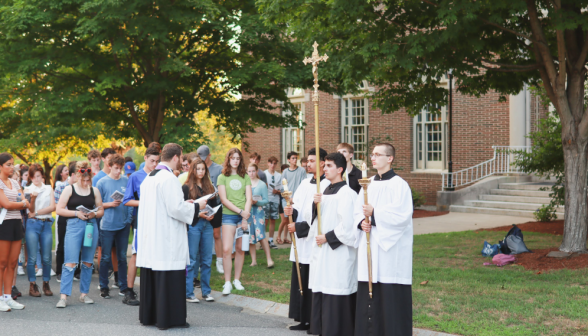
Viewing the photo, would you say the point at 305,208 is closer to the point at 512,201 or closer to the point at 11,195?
the point at 11,195

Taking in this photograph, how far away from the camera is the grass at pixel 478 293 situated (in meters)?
6.43

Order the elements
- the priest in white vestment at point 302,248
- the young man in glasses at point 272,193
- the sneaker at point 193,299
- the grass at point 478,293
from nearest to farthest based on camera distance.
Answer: the grass at point 478,293 → the priest in white vestment at point 302,248 → the sneaker at point 193,299 → the young man in glasses at point 272,193

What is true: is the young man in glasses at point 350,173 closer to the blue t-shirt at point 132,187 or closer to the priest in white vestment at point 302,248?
the priest in white vestment at point 302,248

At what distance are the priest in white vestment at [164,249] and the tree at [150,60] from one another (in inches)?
321

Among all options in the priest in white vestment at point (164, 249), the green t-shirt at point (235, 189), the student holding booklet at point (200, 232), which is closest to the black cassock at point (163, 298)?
the priest in white vestment at point (164, 249)

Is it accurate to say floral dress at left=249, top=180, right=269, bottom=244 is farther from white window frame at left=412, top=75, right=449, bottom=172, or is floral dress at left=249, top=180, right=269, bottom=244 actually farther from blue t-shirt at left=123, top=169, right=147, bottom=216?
white window frame at left=412, top=75, right=449, bottom=172

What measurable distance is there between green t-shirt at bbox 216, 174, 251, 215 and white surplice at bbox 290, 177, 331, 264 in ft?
5.96

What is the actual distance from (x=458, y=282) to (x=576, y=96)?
4810 mm

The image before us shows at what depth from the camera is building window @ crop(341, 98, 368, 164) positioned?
2583 centimetres

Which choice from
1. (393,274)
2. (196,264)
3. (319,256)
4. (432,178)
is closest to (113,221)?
(196,264)

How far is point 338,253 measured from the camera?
20.2 ft

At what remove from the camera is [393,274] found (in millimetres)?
5758

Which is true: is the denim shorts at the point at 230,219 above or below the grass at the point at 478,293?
above

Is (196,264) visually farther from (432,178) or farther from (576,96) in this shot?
(432,178)
